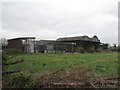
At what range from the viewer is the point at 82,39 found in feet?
129

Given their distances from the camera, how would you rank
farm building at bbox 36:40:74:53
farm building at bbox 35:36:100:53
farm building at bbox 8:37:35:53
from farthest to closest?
farm building at bbox 35:36:100:53 < farm building at bbox 36:40:74:53 < farm building at bbox 8:37:35:53

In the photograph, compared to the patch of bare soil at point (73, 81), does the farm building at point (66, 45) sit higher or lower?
higher

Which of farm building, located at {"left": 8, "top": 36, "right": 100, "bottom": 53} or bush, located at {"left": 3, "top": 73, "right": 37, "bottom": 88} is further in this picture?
farm building, located at {"left": 8, "top": 36, "right": 100, "bottom": 53}

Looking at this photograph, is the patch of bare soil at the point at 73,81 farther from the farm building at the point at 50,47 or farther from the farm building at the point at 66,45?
the farm building at the point at 50,47

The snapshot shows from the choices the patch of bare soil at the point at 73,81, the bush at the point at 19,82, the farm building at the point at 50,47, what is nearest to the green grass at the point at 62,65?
the bush at the point at 19,82

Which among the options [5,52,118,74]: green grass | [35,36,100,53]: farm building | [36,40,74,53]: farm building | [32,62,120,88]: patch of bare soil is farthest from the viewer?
[35,36,100,53]: farm building

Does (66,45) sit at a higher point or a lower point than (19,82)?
higher

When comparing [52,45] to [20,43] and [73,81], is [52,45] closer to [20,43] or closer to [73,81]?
[20,43]

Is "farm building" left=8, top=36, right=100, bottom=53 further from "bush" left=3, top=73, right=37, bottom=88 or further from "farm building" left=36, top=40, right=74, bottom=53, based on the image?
"bush" left=3, top=73, right=37, bottom=88

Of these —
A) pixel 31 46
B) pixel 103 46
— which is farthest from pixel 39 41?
pixel 103 46

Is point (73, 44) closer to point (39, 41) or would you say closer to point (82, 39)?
point (82, 39)

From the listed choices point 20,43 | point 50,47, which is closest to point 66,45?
point 50,47

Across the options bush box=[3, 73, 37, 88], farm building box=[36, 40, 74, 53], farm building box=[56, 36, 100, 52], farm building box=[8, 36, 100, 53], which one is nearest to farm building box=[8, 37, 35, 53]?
farm building box=[8, 36, 100, 53]

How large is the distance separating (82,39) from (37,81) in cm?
3537
